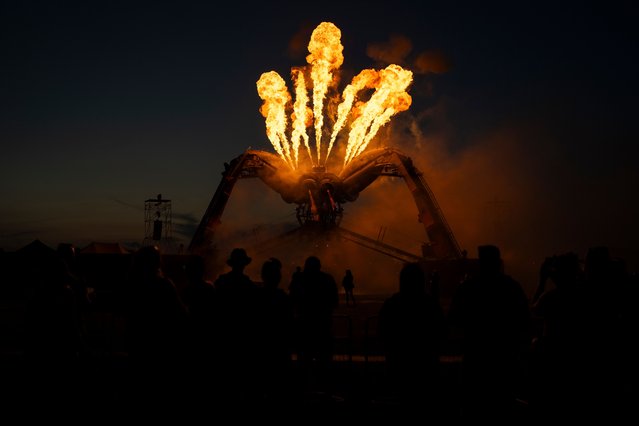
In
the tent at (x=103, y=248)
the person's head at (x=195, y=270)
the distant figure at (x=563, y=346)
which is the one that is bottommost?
the distant figure at (x=563, y=346)

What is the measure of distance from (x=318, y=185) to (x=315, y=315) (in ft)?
118

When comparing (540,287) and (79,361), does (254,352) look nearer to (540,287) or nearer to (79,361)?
(79,361)

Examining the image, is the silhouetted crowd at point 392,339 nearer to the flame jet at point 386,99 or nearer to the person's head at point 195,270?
the person's head at point 195,270

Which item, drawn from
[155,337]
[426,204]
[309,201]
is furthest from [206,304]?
[309,201]

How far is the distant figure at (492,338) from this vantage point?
4.94 metres

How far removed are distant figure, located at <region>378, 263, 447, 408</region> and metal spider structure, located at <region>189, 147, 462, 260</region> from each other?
3573 cm

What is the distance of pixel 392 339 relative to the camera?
15.8 ft

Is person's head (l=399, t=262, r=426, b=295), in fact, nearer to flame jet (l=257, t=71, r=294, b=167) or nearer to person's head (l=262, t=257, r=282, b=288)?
person's head (l=262, t=257, r=282, b=288)

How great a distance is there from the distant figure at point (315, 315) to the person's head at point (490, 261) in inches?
98.0

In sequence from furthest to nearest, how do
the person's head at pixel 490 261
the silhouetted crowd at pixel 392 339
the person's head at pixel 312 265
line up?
the person's head at pixel 312 265, the person's head at pixel 490 261, the silhouetted crowd at pixel 392 339

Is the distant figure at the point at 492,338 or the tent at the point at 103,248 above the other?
the tent at the point at 103,248

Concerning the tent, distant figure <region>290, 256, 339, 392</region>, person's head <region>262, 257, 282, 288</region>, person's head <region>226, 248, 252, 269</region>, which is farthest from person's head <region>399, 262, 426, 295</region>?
the tent

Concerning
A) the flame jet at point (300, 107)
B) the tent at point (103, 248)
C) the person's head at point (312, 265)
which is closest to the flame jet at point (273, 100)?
the flame jet at point (300, 107)

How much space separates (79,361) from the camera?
19.0ft
